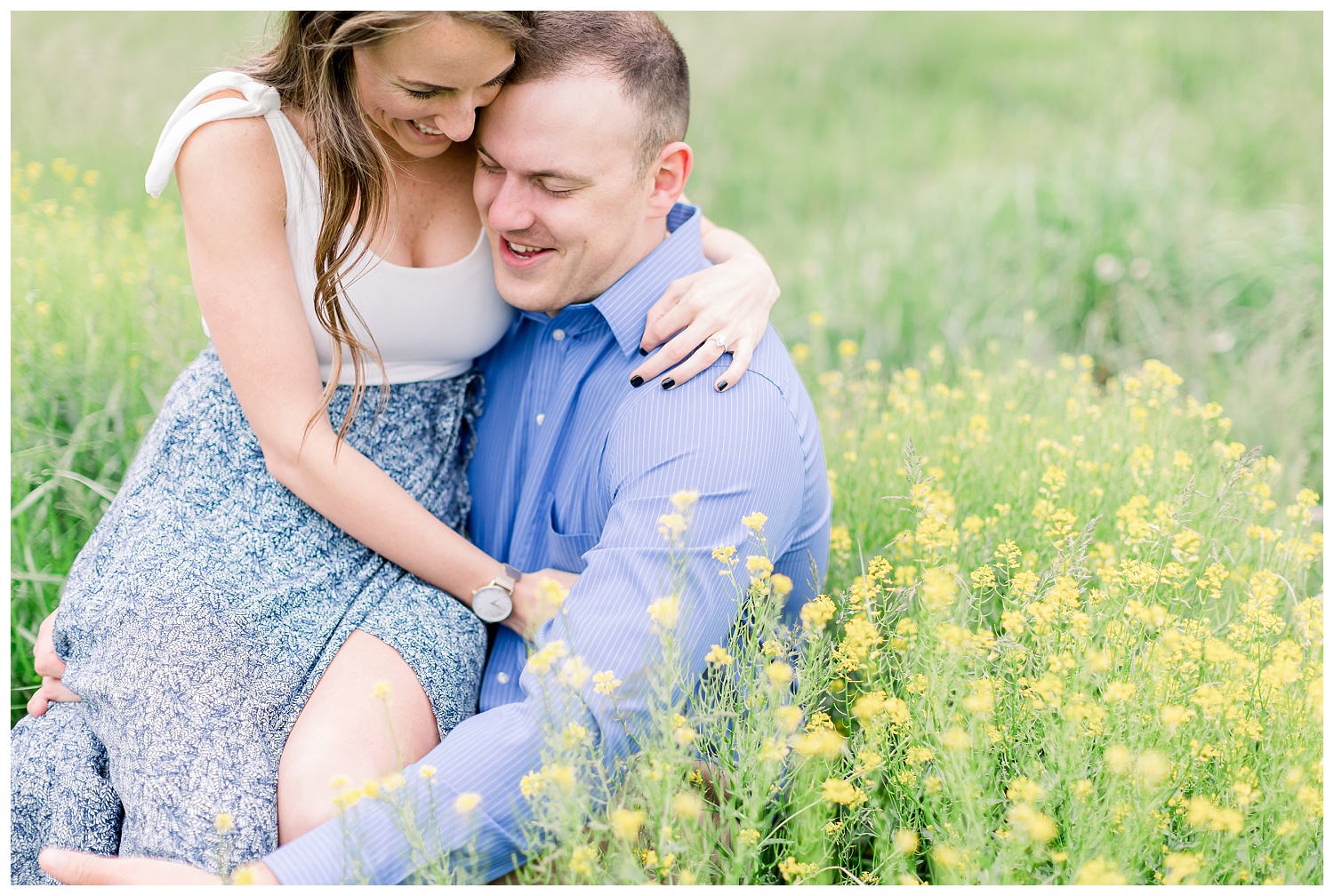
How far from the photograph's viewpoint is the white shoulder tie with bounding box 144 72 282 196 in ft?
7.22

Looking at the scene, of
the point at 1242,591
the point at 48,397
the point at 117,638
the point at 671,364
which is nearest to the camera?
the point at 117,638

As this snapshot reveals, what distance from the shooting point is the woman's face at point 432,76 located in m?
2.07

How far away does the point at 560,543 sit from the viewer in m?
2.49

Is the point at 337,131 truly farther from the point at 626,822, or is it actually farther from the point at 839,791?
the point at 839,791

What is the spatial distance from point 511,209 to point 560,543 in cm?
80

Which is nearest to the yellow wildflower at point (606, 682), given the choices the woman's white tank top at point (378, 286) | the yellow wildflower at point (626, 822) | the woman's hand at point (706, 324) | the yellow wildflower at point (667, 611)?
the yellow wildflower at point (667, 611)

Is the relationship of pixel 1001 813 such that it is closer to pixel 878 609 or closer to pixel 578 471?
pixel 878 609

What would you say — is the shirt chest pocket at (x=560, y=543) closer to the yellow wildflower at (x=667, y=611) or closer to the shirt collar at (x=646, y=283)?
the shirt collar at (x=646, y=283)

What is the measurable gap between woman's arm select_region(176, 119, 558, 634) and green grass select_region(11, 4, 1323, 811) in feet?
1.25

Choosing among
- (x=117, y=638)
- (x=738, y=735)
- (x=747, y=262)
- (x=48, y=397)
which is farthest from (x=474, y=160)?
(x=48, y=397)

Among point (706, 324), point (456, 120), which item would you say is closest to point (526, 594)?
point (706, 324)

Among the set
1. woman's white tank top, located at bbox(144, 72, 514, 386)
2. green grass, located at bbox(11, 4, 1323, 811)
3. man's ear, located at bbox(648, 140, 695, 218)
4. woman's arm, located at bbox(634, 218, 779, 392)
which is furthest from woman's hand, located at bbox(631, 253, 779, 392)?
green grass, located at bbox(11, 4, 1323, 811)

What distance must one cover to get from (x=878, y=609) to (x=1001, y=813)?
0.50 metres

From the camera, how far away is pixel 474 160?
2.60 metres
